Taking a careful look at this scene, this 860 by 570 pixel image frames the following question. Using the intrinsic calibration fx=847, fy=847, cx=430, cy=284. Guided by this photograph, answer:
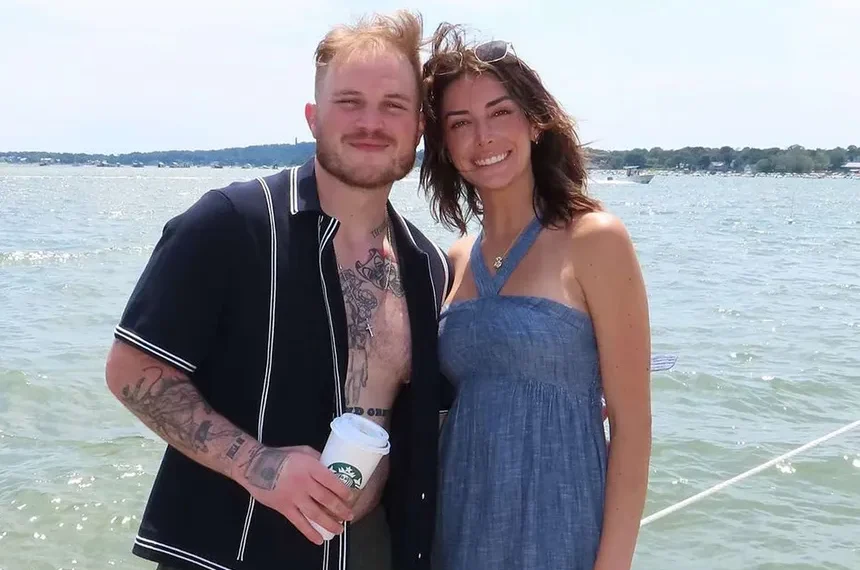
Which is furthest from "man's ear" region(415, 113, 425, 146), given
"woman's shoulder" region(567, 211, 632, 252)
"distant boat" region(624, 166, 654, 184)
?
"distant boat" region(624, 166, 654, 184)

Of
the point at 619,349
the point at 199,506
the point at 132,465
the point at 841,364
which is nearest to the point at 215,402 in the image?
the point at 199,506

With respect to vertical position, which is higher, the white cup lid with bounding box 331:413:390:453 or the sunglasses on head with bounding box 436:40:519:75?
the sunglasses on head with bounding box 436:40:519:75

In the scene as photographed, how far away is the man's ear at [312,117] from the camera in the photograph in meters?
2.92

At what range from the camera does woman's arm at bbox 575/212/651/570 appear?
277cm

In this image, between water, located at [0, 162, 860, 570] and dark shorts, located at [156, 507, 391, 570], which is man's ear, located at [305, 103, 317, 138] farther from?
water, located at [0, 162, 860, 570]

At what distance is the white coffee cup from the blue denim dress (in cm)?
63

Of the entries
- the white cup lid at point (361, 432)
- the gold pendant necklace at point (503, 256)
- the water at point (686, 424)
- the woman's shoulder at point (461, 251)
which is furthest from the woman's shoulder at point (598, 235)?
the water at point (686, 424)

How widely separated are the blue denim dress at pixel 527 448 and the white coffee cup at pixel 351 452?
63 centimetres

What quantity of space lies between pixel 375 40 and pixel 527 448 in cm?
147

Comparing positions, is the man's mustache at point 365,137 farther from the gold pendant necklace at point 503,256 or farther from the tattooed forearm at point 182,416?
the tattooed forearm at point 182,416

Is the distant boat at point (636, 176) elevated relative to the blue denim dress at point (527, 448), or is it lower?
lower

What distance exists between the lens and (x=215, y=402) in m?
2.55

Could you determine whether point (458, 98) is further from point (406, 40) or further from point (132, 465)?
point (132, 465)

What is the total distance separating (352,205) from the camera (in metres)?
2.95
